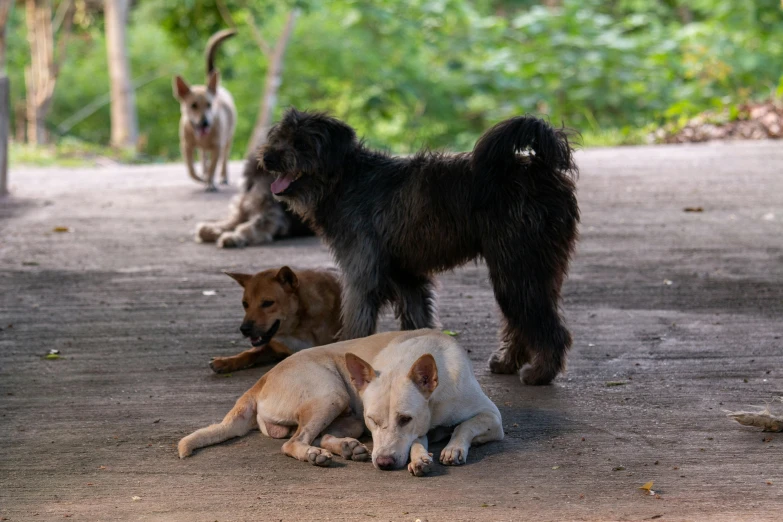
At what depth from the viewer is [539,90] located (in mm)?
23734

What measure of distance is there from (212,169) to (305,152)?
714 cm

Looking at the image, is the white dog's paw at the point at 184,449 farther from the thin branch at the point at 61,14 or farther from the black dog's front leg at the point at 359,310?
the thin branch at the point at 61,14

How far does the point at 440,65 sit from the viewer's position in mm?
25516

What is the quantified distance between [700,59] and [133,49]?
15.6 meters

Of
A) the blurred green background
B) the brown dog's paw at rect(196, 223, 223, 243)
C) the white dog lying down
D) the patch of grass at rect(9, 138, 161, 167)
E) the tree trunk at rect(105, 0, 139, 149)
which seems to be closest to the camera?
the white dog lying down

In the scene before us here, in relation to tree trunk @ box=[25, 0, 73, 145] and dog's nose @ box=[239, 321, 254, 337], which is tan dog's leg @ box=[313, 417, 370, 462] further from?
tree trunk @ box=[25, 0, 73, 145]

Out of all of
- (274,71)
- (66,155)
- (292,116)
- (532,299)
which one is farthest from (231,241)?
(274,71)

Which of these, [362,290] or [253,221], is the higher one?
[362,290]

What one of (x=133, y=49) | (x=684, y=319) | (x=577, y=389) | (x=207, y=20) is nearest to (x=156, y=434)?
(x=577, y=389)

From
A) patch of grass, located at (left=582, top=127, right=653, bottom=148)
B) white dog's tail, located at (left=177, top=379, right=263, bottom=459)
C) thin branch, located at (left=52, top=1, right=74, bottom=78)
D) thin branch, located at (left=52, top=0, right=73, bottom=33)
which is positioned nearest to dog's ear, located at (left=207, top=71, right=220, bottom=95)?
patch of grass, located at (left=582, top=127, right=653, bottom=148)

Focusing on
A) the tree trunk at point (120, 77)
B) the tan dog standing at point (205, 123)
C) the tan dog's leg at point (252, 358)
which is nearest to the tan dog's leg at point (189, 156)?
the tan dog standing at point (205, 123)

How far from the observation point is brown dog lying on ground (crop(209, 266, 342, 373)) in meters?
6.12

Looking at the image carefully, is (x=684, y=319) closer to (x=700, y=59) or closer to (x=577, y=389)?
(x=577, y=389)

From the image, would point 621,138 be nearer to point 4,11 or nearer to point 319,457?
point 4,11
